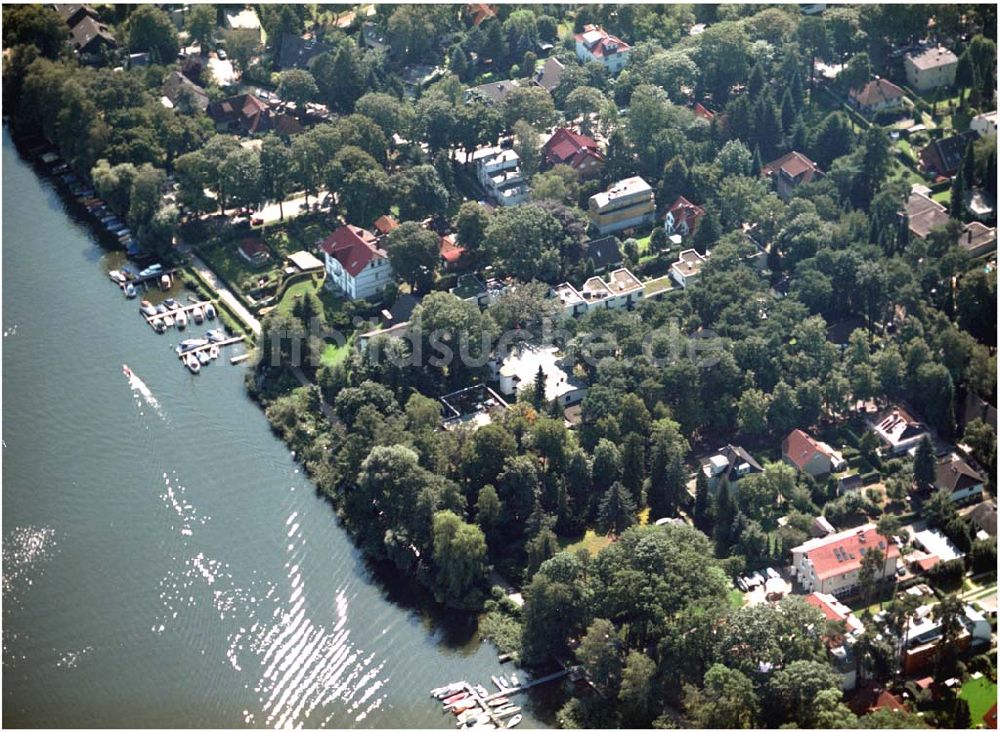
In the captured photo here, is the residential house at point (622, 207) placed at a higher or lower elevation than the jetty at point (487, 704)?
higher

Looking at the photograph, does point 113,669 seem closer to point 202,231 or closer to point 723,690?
point 723,690

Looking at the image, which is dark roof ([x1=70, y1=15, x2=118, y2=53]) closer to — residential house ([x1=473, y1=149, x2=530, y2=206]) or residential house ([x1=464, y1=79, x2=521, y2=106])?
residential house ([x1=464, y1=79, x2=521, y2=106])

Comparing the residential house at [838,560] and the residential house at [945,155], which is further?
the residential house at [945,155]

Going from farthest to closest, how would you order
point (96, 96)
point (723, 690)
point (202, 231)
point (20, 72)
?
point (20, 72) < point (96, 96) < point (202, 231) < point (723, 690)

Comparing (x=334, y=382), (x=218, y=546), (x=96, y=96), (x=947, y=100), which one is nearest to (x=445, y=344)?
(x=334, y=382)

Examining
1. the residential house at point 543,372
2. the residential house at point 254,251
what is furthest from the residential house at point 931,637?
the residential house at point 254,251

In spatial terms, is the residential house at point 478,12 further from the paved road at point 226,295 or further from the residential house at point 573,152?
the paved road at point 226,295

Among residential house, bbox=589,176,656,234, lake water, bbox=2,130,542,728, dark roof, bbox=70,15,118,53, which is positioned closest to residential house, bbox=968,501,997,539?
lake water, bbox=2,130,542,728
